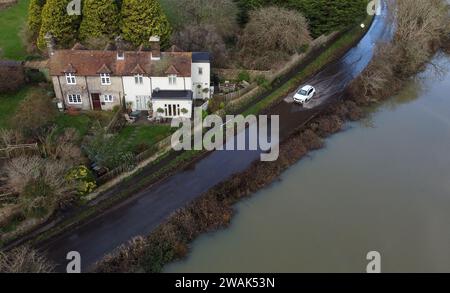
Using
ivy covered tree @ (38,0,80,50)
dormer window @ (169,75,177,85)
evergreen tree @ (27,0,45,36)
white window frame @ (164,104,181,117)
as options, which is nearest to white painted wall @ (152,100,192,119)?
white window frame @ (164,104,181,117)

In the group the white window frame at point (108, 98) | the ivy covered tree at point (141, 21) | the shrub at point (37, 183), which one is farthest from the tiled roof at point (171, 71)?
the shrub at point (37, 183)

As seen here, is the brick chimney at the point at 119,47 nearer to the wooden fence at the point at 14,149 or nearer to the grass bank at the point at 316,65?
the wooden fence at the point at 14,149

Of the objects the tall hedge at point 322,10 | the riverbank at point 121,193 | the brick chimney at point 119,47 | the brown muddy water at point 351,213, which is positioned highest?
the tall hedge at point 322,10

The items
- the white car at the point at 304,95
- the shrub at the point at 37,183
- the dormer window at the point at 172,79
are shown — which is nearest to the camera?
the shrub at the point at 37,183

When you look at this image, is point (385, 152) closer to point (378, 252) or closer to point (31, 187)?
point (378, 252)

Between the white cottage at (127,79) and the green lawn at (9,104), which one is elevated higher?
the white cottage at (127,79)

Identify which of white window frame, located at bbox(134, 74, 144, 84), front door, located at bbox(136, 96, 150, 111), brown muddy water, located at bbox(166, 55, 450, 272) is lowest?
brown muddy water, located at bbox(166, 55, 450, 272)

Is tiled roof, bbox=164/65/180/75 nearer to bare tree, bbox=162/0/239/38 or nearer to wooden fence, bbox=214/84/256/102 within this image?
wooden fence, bbox=214/84/256/102

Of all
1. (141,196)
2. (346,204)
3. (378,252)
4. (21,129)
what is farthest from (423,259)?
(21,129)
